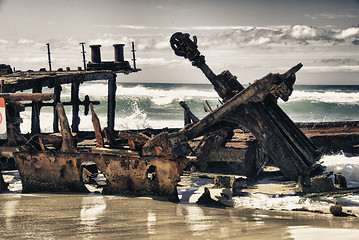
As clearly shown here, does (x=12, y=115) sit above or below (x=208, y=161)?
above

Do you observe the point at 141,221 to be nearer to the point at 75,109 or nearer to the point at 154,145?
the point at 154,145

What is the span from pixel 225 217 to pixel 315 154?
2.80 meters

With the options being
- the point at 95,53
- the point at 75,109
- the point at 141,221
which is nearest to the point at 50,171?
the point at 141,221

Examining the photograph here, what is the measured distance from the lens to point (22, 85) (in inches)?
376

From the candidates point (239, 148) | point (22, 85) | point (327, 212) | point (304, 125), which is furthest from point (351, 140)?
point (22, 85)

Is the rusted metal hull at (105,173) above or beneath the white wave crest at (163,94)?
beneath

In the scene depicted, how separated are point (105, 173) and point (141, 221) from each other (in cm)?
168

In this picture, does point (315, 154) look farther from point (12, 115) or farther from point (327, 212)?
point (12, 115)

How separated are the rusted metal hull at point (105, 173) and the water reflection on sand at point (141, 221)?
26 centimetres

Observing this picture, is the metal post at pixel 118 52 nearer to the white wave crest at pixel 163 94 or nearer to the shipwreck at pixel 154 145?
the shipwreck at pixel 154 145

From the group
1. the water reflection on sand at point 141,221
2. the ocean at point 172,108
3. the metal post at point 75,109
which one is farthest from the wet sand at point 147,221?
the ocean at point 172,108

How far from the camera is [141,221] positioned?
576cm

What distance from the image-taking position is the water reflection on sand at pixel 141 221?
5.23m

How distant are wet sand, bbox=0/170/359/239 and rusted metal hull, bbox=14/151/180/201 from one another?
0.81 feet
